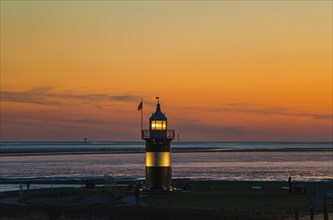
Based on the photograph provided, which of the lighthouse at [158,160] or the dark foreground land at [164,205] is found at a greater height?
the lighthouse at [158,160]

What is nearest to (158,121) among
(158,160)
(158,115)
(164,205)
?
(158,115)

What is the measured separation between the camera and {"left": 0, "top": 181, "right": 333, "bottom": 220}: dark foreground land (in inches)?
1731

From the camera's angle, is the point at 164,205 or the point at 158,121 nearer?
the point at 164,205

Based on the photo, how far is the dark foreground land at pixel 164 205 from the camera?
4397cm

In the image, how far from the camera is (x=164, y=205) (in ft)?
160

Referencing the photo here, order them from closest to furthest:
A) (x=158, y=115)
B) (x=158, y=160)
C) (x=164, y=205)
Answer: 1. (x=164, y=205)
2. (x=158, y=160)
3. (x=158, y=115)

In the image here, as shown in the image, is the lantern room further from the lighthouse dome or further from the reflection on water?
the reflection on water

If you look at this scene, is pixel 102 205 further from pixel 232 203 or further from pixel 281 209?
pixel 281 209

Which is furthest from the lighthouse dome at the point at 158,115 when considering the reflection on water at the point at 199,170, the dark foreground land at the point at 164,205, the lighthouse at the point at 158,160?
the reflection on water at the point at 199,170

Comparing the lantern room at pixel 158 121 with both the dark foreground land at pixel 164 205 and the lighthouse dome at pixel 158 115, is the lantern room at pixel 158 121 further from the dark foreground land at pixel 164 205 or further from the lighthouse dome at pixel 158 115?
the dark foreground land at pixel 164 205

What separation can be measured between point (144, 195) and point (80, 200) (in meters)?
6.34

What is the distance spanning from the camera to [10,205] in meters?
50.4

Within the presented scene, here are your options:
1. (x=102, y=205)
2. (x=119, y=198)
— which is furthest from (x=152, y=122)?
(x=102, y=205)

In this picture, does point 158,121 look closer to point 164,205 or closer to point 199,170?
point 164,205
